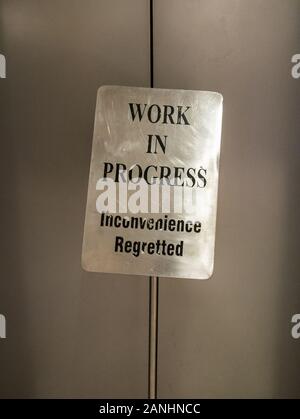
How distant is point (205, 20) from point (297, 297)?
0.86 metres

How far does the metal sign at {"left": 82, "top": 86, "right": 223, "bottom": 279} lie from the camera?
30.5 inches

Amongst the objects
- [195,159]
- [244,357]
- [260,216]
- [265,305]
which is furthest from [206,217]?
[244,357]

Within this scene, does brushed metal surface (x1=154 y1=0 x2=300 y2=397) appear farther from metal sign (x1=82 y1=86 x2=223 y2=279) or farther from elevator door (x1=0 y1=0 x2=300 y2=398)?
metal sign (x1=82 y1=86 x2=223 y2=279)

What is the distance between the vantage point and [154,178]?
31.0 inches

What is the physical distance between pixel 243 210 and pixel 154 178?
0.35 meters

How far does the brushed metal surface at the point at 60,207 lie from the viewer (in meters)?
0.97

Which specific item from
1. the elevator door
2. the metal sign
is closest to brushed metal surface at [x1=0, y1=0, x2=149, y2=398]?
the elevator door

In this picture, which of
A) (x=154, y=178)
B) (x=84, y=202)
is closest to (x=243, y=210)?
(x=154, y=178)

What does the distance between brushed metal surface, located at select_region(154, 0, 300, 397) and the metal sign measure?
0.73ft

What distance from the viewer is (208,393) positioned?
3.51ft

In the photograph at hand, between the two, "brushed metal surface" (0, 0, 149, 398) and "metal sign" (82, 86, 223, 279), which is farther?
"brushed metal surface" (0, 0, 149, 398)

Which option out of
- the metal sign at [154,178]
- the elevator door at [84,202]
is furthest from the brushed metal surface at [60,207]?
the metal sign at [154,178]

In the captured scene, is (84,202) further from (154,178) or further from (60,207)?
(154,178)

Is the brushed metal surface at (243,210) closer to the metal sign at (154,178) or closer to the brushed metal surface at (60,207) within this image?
the brushed metal surface at (60,207)
